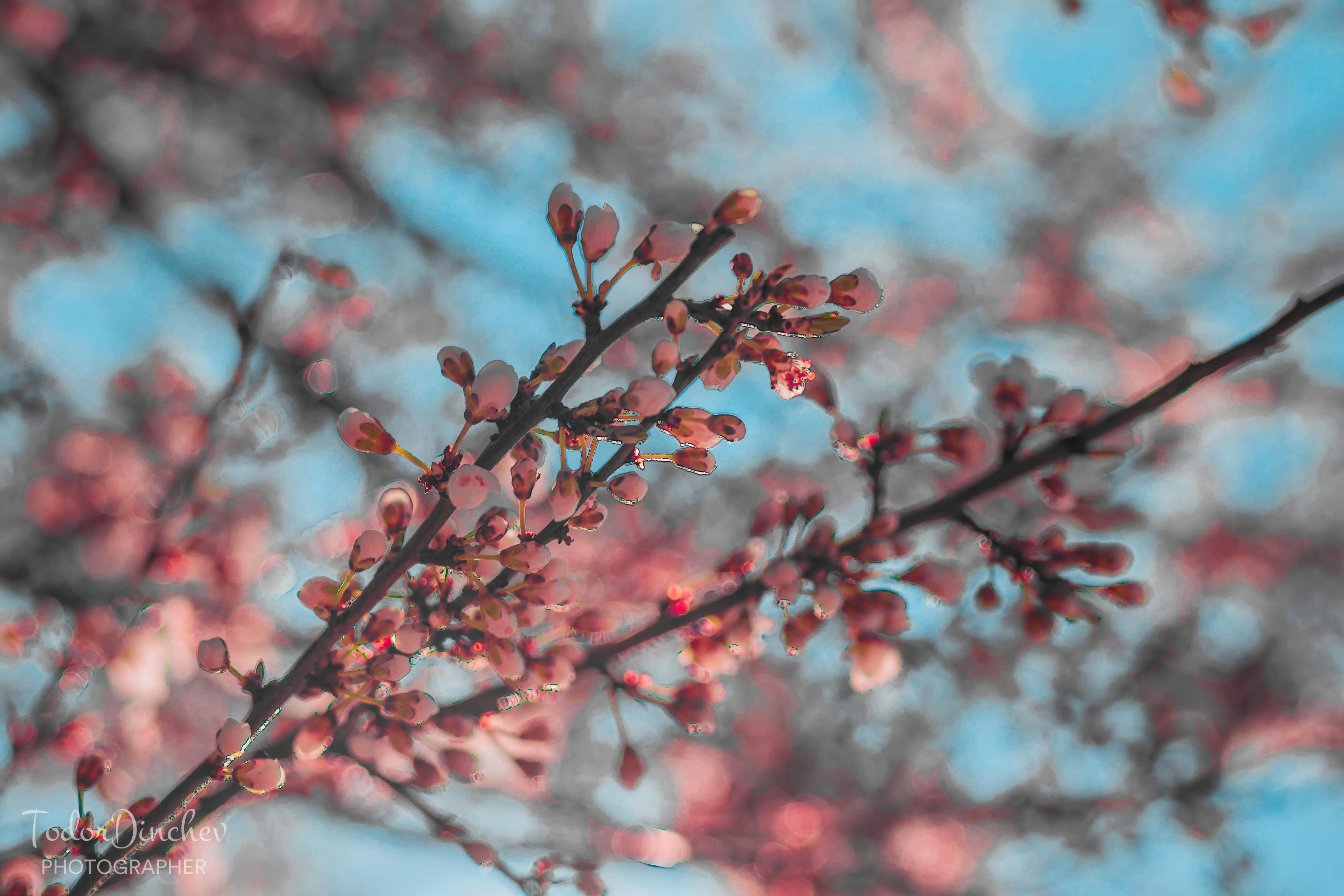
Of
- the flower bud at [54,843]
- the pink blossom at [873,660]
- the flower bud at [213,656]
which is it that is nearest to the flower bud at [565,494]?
the pink blossom at [873,660]

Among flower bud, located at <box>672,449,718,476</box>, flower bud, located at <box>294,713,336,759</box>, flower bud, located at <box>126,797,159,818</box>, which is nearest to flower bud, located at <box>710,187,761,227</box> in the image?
flower bud, located at <box>672,449,718,476</box>

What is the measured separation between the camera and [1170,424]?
375 cm

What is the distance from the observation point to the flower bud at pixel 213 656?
905mm

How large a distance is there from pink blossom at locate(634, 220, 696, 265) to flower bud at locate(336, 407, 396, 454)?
1.44 feet

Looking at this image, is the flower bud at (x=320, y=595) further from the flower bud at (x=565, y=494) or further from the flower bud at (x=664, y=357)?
the flower bud at (x=664, y=357)

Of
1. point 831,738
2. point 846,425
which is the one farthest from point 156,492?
point 831,738

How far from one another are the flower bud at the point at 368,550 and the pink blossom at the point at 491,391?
0.26m

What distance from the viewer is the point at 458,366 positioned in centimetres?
82

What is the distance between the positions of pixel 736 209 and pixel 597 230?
20 cm

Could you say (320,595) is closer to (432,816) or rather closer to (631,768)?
(432,816)

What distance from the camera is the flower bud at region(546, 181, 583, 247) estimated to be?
2.66 feet

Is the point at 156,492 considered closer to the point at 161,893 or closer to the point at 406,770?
the point at 406,770

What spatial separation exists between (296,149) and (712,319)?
3754 millimetres

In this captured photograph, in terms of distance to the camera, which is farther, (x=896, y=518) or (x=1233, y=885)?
(x=1233, y=885)
